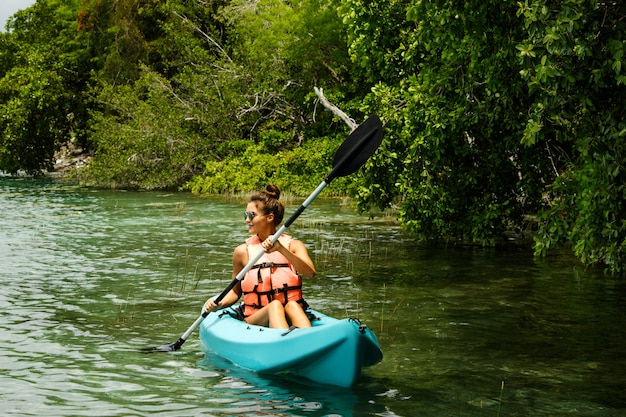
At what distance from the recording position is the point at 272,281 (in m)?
7.06

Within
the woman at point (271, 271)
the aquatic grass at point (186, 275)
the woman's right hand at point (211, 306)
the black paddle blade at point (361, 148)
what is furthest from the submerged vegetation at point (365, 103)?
the aquatic grass at point (186, 275)

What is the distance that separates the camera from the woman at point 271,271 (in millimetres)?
6879

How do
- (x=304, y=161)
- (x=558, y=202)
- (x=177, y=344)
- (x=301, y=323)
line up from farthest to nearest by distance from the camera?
1. (x=304, y=161)
2. (x=558, y=202)
3. (x=177, y=344)
4. (x=301, y=323)

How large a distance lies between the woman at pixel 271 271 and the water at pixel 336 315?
50 cm

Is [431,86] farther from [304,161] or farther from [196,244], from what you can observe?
[304,161]

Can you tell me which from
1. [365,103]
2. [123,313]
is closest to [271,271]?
[123,313]

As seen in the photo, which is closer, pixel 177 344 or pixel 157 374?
pixel 157 374

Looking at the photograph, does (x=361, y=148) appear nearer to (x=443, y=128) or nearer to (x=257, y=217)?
(x=257, y=217)

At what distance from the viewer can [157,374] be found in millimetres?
6883

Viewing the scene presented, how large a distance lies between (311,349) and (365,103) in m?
10.4

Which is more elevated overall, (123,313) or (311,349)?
(311,349)

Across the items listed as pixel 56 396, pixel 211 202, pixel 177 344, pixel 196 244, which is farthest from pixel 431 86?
pixel 211 202

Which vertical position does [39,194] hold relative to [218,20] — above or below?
below

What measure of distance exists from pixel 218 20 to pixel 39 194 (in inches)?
376
